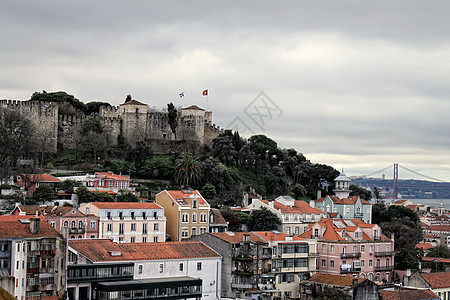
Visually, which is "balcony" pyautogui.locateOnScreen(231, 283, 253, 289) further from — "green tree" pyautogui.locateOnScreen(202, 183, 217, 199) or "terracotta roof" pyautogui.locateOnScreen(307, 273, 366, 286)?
"green tree" pyautogui.locateOnScreen(202, 183, 217, 199)

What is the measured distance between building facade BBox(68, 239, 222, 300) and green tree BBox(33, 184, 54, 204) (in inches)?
840

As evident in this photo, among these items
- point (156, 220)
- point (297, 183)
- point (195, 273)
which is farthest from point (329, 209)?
point (195, 273)

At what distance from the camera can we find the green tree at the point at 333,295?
172 ft

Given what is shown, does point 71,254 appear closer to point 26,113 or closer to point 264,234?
point 264,234

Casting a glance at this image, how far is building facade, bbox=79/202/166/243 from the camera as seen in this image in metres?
64.2

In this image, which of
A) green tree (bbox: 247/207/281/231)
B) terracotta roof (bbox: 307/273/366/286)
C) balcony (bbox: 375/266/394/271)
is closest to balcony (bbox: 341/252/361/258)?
balcony (bbox: 375/266/394/271)

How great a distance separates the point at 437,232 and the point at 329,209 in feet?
210

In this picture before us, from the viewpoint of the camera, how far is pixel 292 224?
78.9m

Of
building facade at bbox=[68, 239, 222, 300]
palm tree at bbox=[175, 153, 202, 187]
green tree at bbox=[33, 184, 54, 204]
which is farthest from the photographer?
palm tree at bbox=[175, 153, 202, 187]

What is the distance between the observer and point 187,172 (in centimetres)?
8631

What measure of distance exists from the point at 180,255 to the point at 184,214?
15947 mm

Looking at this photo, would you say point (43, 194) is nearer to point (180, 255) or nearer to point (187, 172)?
point (187, 172)

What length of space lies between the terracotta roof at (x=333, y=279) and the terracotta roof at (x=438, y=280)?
6911mm

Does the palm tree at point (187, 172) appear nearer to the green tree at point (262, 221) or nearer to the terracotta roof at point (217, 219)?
the terracotta roof at point (217, 219)
